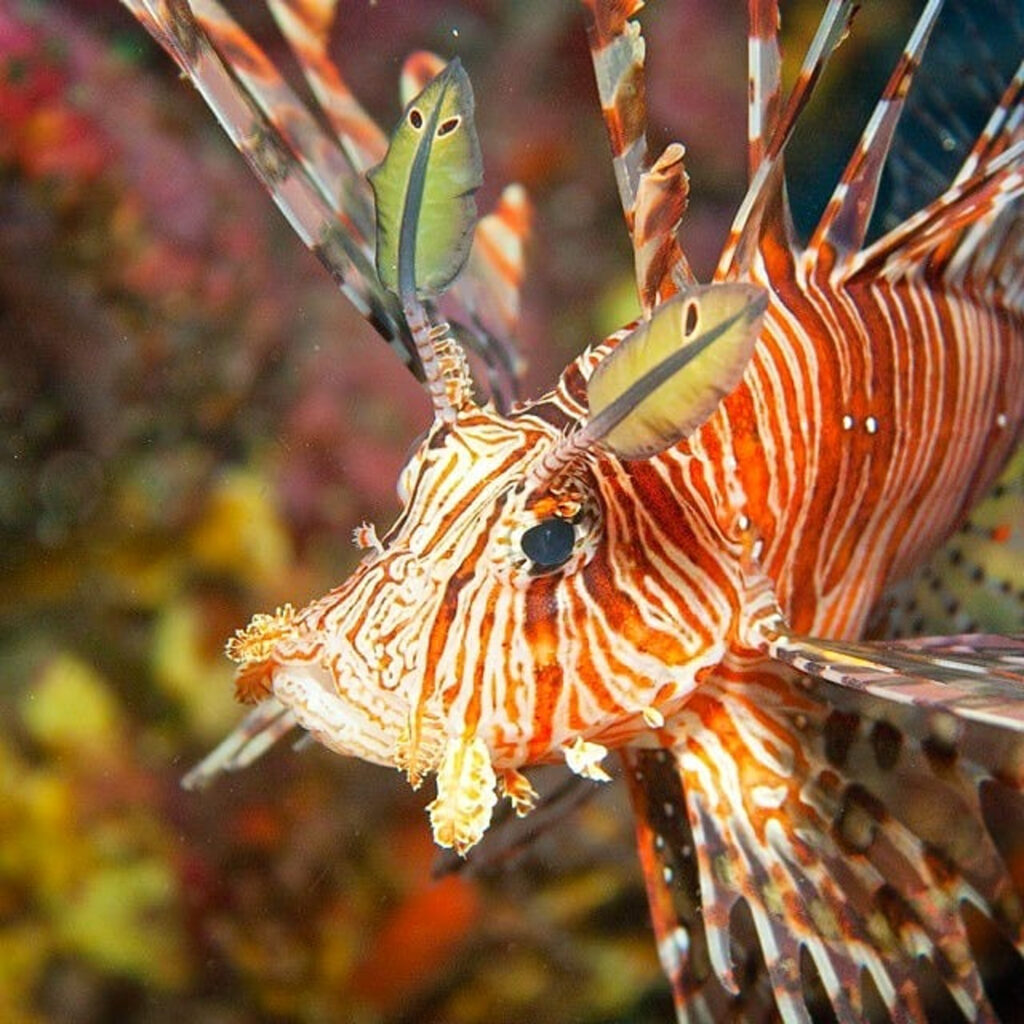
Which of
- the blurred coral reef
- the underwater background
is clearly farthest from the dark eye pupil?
the blurred coral reef

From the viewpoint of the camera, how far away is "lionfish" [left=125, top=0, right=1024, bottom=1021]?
1.37m

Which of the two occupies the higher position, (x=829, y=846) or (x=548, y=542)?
(x=548, y=542)

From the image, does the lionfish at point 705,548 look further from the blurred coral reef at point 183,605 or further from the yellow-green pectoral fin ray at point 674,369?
the blurred coral reef at point 183,605

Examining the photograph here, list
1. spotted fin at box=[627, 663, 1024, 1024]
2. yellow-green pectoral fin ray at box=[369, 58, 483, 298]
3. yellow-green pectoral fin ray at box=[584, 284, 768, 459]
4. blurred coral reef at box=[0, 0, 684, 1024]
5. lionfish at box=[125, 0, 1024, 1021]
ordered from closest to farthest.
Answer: yellow-green pectoral fin ray at box=[584, 284, 768, 459] < yellow-green pectoral fin ray at box=[369, 58, 483, 298] < lionfish at box=[125, 0, 1024, 1021] < spotted fin at box=[627, 663, 1024, 1024] < blurred coral reef at box=[0, 0, 684, 1024]

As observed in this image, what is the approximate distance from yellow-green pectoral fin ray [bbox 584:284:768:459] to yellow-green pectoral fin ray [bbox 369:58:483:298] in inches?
11.0

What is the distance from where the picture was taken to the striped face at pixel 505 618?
1.38 metres

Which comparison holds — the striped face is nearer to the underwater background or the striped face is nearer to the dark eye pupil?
the dark eye pupil

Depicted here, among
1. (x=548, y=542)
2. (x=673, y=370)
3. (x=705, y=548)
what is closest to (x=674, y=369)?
(x=673, y=370)

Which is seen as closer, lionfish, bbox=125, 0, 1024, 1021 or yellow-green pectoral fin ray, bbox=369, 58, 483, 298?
yellow-green pectoral fin ray, bbox=369, 58, 483, 298

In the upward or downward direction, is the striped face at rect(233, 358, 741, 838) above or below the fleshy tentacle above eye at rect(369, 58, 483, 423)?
below

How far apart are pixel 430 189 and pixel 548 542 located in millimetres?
A: 469

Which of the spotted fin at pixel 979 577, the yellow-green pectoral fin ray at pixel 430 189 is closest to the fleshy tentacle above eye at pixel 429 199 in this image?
the yellow-green pectoral fin ray at pixel 430 189

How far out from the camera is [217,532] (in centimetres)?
272

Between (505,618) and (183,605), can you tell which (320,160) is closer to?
(505,618)
